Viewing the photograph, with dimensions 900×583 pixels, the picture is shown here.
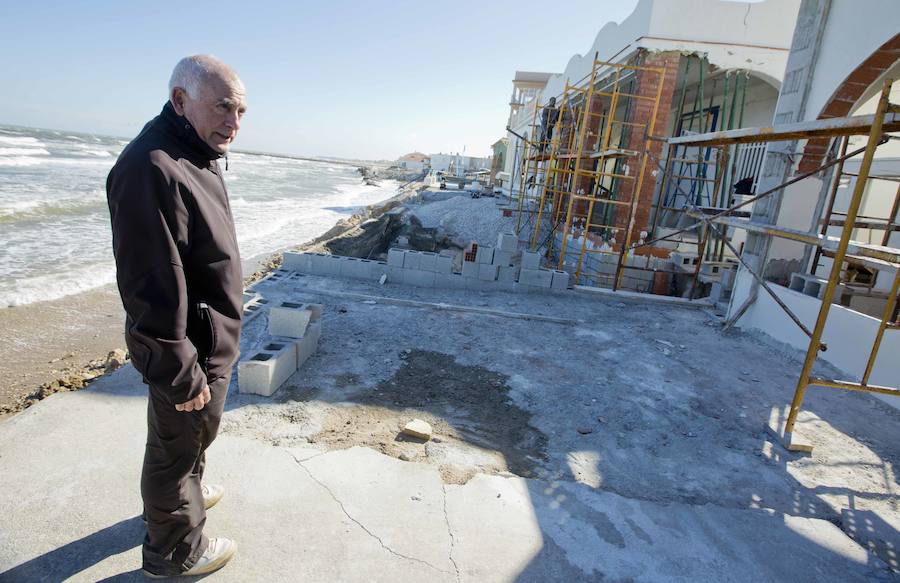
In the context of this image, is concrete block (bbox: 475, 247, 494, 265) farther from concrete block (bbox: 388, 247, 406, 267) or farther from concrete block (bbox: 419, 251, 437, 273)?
concrete block (bbox: 388, 247, 406, 267)

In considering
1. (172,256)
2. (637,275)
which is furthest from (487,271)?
(172,256)

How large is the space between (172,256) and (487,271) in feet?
21.6

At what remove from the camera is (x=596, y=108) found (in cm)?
1431

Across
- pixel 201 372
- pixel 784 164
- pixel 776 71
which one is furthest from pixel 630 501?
pixel 776 71

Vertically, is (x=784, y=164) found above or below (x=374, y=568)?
above

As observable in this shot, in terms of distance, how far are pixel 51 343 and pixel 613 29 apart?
12841 mm

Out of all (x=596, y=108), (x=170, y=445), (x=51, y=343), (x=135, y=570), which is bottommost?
(x=51, y=343)

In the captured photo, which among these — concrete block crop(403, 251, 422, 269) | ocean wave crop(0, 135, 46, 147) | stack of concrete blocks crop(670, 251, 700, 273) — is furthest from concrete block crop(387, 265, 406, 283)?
ocean wave crop(0, 135, 46, 147)

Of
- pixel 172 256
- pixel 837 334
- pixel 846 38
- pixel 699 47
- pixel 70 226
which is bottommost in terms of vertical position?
pixel 70 226

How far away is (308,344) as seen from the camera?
4.70 m

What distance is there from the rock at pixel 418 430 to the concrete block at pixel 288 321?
5.24ft

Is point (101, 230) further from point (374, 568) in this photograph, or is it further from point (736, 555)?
point (736, 555)

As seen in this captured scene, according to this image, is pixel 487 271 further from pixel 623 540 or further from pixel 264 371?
pixel 623 540

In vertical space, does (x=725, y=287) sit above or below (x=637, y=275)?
above
